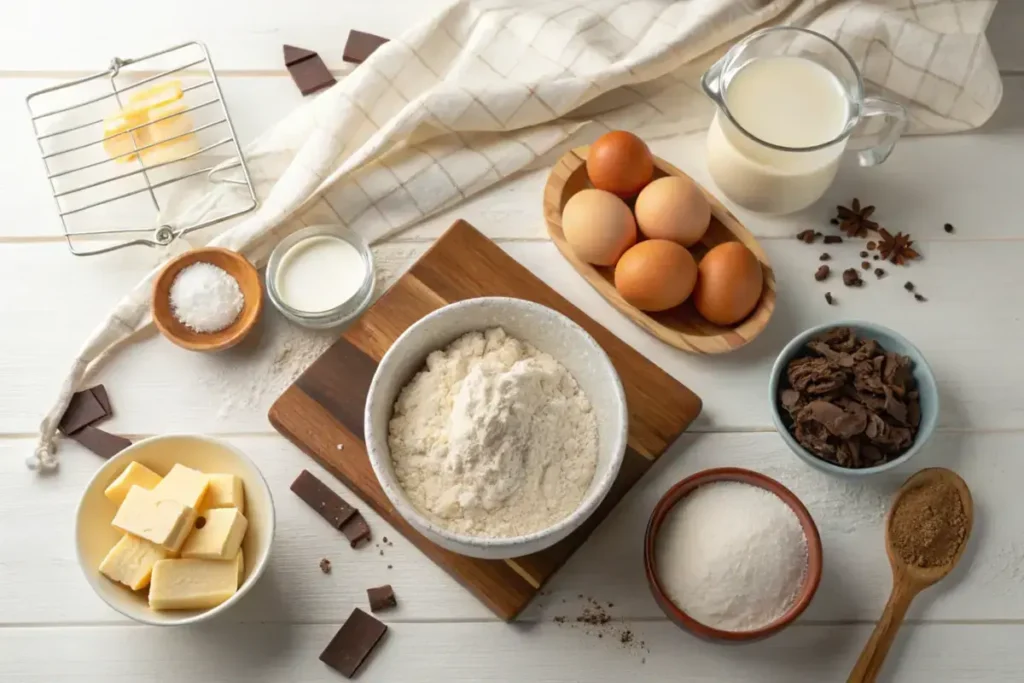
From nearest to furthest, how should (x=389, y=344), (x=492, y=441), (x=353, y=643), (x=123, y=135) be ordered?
(x=492, y=441) < (x=353, y=643) < (x=389, y=344) < (x=123, y=135)

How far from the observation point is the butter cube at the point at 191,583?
121 cm

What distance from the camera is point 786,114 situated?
4.76 feet

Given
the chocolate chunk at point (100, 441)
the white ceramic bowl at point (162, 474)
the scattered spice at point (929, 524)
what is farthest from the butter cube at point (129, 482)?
the scattered spice at point (929, 524)

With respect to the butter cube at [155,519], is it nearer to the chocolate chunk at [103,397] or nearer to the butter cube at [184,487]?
the butter cube at [184,487]

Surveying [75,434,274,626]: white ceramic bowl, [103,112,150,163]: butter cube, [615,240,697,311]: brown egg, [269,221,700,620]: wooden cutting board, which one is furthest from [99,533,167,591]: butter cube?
[615,240,697,311]: brown egg

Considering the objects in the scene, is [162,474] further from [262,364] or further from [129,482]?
[262,364]

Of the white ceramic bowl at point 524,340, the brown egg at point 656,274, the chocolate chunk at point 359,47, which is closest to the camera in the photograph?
the white ceramic bowl at point 524,340

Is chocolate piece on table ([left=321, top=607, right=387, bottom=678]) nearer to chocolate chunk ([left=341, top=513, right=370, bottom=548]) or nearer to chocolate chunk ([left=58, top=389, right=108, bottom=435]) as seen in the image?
chocolate chunk ([left=341, top=513, right=370, bottom=548])

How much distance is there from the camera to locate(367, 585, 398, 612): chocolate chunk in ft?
4.35

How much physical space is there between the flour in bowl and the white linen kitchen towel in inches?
14.5

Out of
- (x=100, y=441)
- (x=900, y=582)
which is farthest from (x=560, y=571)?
(x=100, y=441)

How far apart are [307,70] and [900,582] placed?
1.25 m

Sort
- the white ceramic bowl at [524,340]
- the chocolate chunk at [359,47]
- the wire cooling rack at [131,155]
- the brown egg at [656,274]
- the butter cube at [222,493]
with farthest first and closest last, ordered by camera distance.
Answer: the chocolate chunk at [359,47] < the wire cooling rack at [131,155] < the brown egg at [656,274] < the butter cube at [222,493] < the white ceramic bowl at [524,340]

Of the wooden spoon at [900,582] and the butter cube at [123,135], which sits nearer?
the wooden spoon at [900,582]
